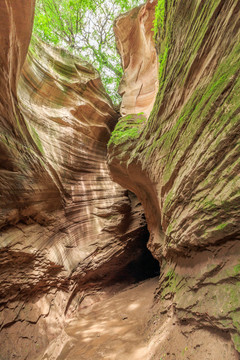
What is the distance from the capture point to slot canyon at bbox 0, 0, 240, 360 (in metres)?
2.14

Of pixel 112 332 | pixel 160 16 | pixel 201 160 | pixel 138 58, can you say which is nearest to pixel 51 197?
pixel 112 332

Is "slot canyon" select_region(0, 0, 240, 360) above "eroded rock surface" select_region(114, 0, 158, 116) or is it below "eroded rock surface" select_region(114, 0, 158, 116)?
below

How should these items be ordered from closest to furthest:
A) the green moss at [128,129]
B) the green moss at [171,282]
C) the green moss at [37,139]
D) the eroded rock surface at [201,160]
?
1. the eroded rock surface at [201,160]
2. the green moss at [171,282]
3. the green moss at [128,129]
4. the green moss at [37,139]

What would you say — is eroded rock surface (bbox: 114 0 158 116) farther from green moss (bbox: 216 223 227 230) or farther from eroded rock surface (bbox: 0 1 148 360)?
green moss (bbox: 216 223 227 230)

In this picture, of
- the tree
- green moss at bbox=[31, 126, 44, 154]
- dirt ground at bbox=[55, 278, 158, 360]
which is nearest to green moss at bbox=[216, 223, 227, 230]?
dirt ground at bbox=[55, 278, 158, 360]

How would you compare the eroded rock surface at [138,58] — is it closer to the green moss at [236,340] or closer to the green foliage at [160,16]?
the green foliage at [160,16]

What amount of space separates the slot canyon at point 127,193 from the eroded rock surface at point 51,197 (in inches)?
1.5

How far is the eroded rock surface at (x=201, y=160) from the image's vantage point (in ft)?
6.31

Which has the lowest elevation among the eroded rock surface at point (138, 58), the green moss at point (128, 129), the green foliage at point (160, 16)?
the green moss at point (128, 129)

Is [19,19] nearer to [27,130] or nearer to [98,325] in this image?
[27,130]

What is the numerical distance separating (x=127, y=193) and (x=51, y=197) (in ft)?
11.4

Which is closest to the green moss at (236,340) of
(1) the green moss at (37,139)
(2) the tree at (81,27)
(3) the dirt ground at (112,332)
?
(3) the dirt ground at (112,332)

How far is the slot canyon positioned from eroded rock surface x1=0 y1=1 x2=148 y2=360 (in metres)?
0.04

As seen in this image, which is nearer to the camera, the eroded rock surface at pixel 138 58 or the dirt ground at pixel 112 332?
the dirt ground at pixel 112 332
